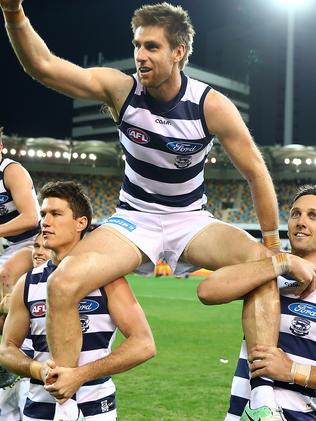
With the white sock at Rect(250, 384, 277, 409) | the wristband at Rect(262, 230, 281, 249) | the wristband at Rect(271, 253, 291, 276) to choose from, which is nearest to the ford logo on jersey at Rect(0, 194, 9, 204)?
the wristband at Rect(262, 230, 281, 249)

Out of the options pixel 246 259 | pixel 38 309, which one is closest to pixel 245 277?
pixel 246 259

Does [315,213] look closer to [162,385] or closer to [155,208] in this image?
[155,208]

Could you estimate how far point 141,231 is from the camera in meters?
3.61

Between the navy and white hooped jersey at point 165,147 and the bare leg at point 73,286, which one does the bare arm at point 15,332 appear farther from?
the navy and white hooped jersey at point 165,147

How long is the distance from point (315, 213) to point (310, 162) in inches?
1573

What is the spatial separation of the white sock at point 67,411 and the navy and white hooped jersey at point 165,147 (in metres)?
1.16

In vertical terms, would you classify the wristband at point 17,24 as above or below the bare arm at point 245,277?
above

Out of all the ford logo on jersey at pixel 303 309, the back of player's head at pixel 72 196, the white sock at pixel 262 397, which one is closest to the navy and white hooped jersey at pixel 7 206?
the back of player's head at pixel 72 196

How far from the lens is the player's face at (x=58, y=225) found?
354 cm

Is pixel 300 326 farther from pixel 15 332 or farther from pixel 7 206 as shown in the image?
pixel 7 206

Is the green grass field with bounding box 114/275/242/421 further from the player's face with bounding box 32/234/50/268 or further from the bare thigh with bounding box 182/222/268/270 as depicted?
the bare thigh with bounding box 182/222/268/270

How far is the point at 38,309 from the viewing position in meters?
3.57

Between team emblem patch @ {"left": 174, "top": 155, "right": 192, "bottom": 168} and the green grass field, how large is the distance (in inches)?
121

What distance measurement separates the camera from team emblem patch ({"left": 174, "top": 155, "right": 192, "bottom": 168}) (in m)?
3.59
